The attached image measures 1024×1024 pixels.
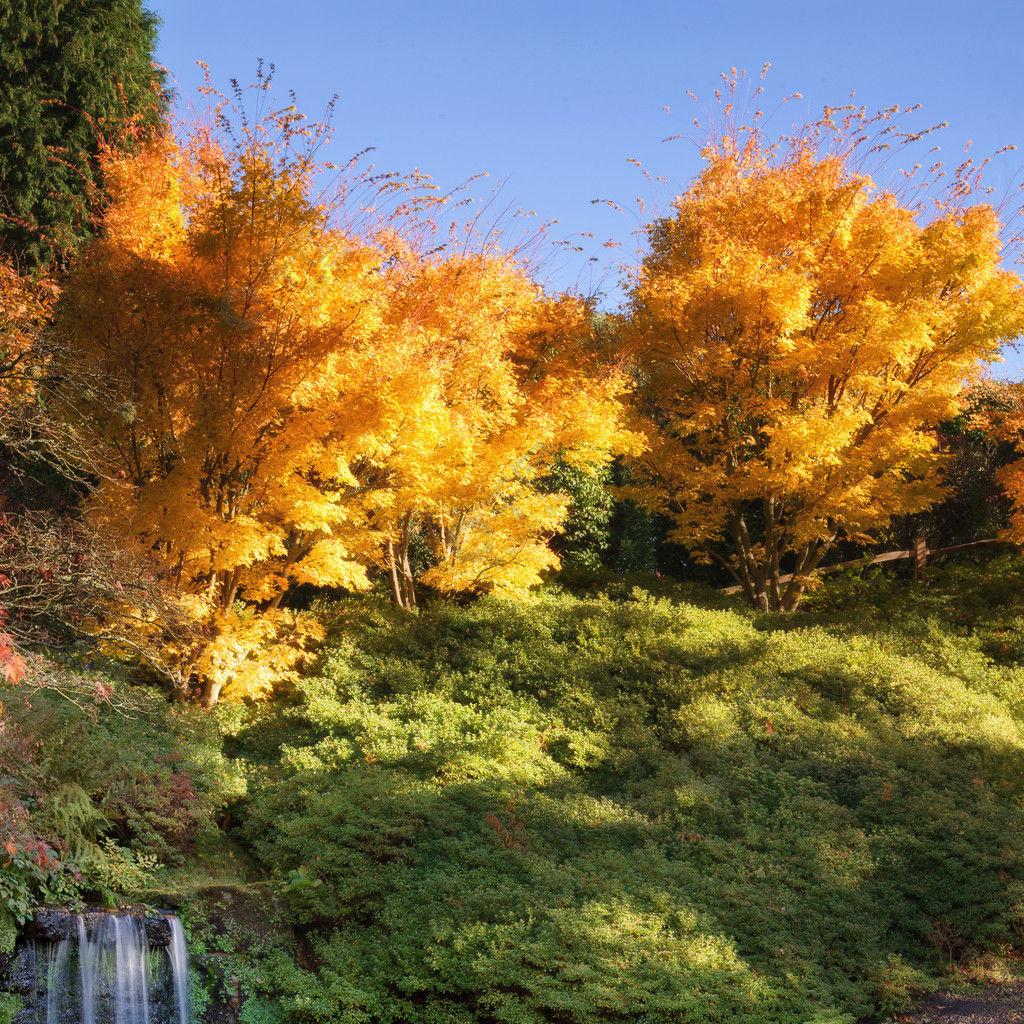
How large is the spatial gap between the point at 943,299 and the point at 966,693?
6.68 meters

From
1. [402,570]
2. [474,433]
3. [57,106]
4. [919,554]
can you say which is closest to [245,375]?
[474,433]

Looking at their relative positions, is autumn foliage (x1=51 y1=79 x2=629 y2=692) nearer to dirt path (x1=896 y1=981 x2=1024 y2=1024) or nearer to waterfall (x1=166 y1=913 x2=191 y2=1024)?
waterfall (x1=166 y1=913 x2=191 y2=1024)

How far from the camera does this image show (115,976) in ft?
21.6

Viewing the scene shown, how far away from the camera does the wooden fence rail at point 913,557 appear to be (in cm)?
1794

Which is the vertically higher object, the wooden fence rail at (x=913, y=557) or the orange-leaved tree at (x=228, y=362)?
the orange-leaved tree at (x=228, y=362)

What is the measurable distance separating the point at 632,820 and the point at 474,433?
21.2 feet

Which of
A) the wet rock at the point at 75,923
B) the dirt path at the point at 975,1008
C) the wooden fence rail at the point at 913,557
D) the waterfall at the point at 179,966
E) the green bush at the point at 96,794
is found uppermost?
the wooden fence rail at the point at 913,557

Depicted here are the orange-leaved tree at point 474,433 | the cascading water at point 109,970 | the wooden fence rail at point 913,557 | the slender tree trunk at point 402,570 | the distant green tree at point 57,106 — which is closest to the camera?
the cascading water at point 109,970

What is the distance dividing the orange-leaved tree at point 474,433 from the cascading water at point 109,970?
597 centimetres

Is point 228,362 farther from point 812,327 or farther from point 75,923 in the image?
point 812,327

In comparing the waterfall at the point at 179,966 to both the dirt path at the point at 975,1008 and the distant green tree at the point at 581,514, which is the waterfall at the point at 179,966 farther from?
the distant green tree at the point at 581,514

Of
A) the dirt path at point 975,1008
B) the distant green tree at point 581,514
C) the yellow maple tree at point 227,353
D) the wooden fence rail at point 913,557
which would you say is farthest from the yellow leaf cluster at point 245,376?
the wooden fence rail at point 913,557

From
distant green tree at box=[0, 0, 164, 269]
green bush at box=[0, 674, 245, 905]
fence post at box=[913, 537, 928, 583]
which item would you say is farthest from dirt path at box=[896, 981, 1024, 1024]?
distant green tree at box=[0, 0, 164, 269]

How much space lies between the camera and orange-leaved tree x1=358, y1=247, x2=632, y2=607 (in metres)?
11.4
